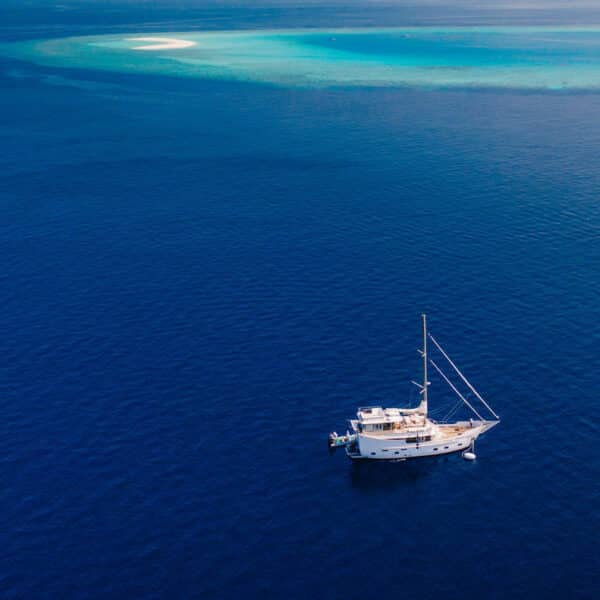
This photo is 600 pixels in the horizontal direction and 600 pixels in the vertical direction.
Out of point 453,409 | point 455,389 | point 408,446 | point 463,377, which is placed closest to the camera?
point 408,446

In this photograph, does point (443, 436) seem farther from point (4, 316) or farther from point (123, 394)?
point (4, 316)

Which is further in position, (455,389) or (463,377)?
(463,377)

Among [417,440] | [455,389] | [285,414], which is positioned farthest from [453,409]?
[285,414]

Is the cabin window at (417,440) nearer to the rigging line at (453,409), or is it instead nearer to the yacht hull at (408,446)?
the yacht hull at (408,446)

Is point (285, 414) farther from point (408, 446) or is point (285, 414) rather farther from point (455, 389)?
point (455, 389)

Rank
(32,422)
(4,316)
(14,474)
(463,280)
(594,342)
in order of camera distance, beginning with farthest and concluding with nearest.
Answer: (463,280) → (4,316) → (594,342) → (32,422) → (14,474)

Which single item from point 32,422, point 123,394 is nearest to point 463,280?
point 123,394

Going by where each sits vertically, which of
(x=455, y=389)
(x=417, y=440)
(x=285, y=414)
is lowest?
(x=417, y=440)

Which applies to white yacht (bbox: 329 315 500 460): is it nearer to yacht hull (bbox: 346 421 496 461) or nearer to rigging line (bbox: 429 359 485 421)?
yacht hull (bbox: 346 421 496 461)

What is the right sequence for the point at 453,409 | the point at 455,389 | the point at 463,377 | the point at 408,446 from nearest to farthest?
1. the point at 408,446
2. the point at 453,409
3. the point at 455,389
4. the point at 463,377
